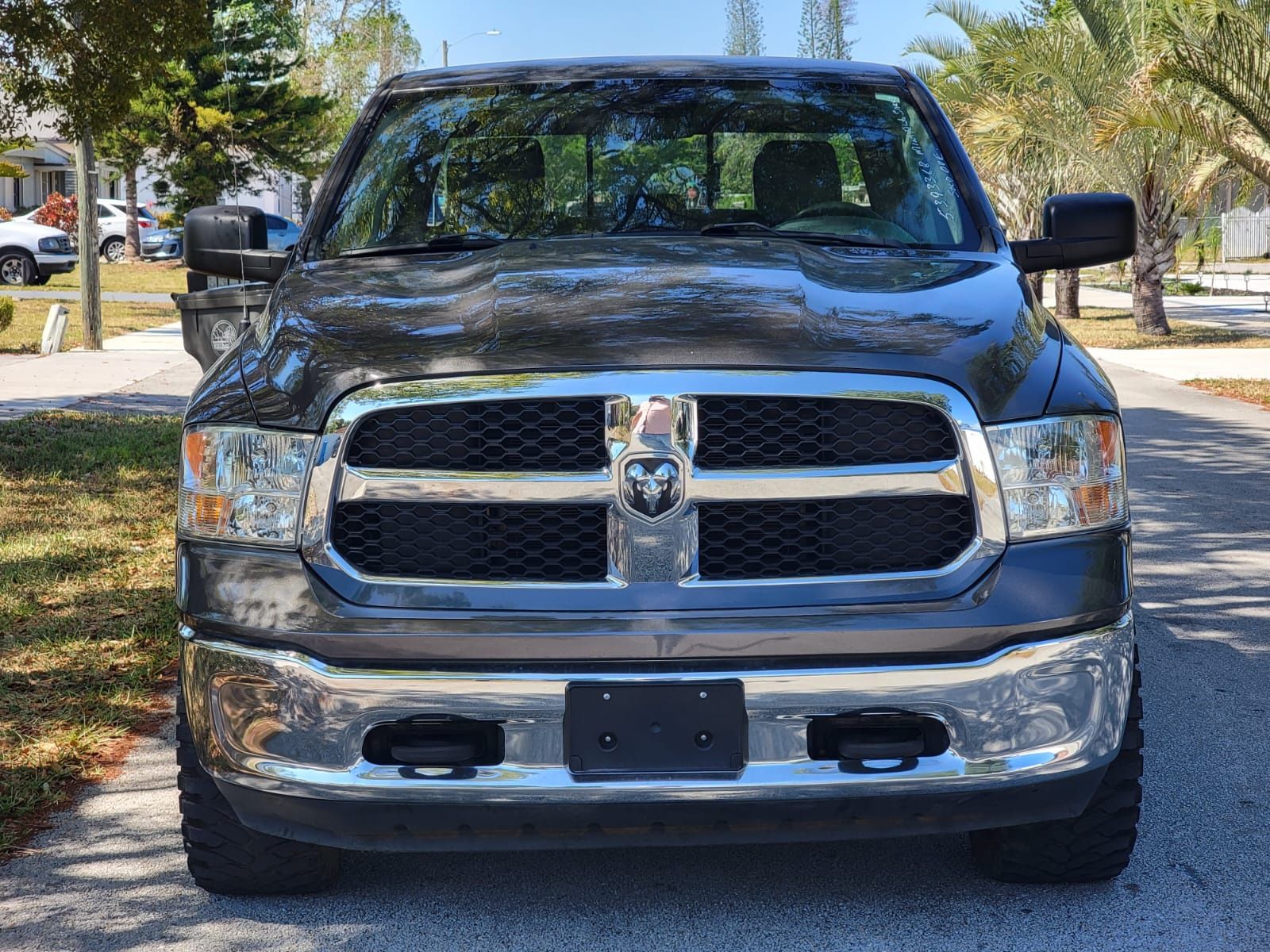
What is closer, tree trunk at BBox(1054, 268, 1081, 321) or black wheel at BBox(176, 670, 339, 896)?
black wheel at BBox(176, 670, 339, 896)

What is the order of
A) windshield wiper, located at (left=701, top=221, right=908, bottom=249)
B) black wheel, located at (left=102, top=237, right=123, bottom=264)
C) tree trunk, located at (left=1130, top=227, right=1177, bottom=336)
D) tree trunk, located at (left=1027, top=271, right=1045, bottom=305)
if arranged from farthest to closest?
black wheel, located at (left=102, top=237, right=123, bottom=264) → tree trunk, located at (left=1130, top=227, right=1177, bottom=336) → windshield wiper, located at (left=701, top=221, right=908, bottom=249) → tree trunk, located at (left=1027, top=271, right=1045, bottom=305)

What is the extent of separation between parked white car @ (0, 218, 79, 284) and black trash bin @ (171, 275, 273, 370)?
21.5 m

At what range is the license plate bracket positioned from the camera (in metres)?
2.77

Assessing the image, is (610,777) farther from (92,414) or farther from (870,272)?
(92,414)

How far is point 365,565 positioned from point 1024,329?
4.68ft

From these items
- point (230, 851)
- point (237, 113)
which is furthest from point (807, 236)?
point (237, 113)

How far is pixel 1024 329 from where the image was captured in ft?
10.4

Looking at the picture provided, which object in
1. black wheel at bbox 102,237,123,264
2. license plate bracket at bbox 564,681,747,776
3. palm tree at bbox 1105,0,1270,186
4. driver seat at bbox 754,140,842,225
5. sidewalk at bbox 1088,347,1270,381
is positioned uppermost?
palm tree at bbox 1105,0,1270,186

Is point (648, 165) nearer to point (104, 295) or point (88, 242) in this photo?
point (88, 242)

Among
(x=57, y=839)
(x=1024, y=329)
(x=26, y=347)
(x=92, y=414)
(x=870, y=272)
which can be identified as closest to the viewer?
(x=1024, y=329)

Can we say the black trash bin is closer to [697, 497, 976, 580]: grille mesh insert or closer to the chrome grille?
the chrome grille

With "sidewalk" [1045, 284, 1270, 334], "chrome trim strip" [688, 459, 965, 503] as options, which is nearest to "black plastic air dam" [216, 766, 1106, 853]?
"chrome trim strip" [688, 459, 965, 503]

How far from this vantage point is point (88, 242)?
1622 centimetres

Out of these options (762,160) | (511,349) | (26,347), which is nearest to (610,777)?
(511,349)
